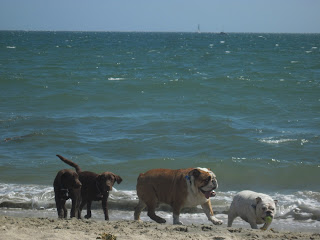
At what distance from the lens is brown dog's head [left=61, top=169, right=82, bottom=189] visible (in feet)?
25.6

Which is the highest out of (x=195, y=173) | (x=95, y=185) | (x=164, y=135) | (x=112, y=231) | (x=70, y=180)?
(x=195, y=173)

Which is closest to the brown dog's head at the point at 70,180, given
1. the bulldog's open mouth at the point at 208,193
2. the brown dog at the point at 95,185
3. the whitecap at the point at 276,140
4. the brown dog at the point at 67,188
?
the brown dog at the point at 67,188

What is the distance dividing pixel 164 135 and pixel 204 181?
27.7 ft

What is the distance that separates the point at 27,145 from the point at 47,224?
304 inches

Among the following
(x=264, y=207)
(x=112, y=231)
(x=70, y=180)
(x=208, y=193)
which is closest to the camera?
(x=112, y=231)

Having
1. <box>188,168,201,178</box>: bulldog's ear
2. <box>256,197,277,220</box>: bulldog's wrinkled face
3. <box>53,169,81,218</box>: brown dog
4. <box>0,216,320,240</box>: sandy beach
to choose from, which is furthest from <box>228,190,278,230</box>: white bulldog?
<box>53,169,81,218</box>: brown dog

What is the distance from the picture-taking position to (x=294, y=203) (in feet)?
33.2

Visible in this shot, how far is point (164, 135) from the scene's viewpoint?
16.0 metres

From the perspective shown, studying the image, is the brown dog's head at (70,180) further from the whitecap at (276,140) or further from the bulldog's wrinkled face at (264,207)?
the whitecap at (276,140)

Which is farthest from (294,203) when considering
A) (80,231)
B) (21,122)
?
(21,122)

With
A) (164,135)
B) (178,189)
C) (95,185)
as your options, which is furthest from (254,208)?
(164,135)

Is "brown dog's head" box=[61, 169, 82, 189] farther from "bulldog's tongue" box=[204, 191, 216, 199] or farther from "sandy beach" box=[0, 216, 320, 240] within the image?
"bulldog's tongue" box=[204, 191, 216, 199]

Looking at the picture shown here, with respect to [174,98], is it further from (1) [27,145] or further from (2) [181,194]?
(2) [181,194]

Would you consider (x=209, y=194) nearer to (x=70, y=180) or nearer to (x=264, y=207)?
(x=264, y=207)
